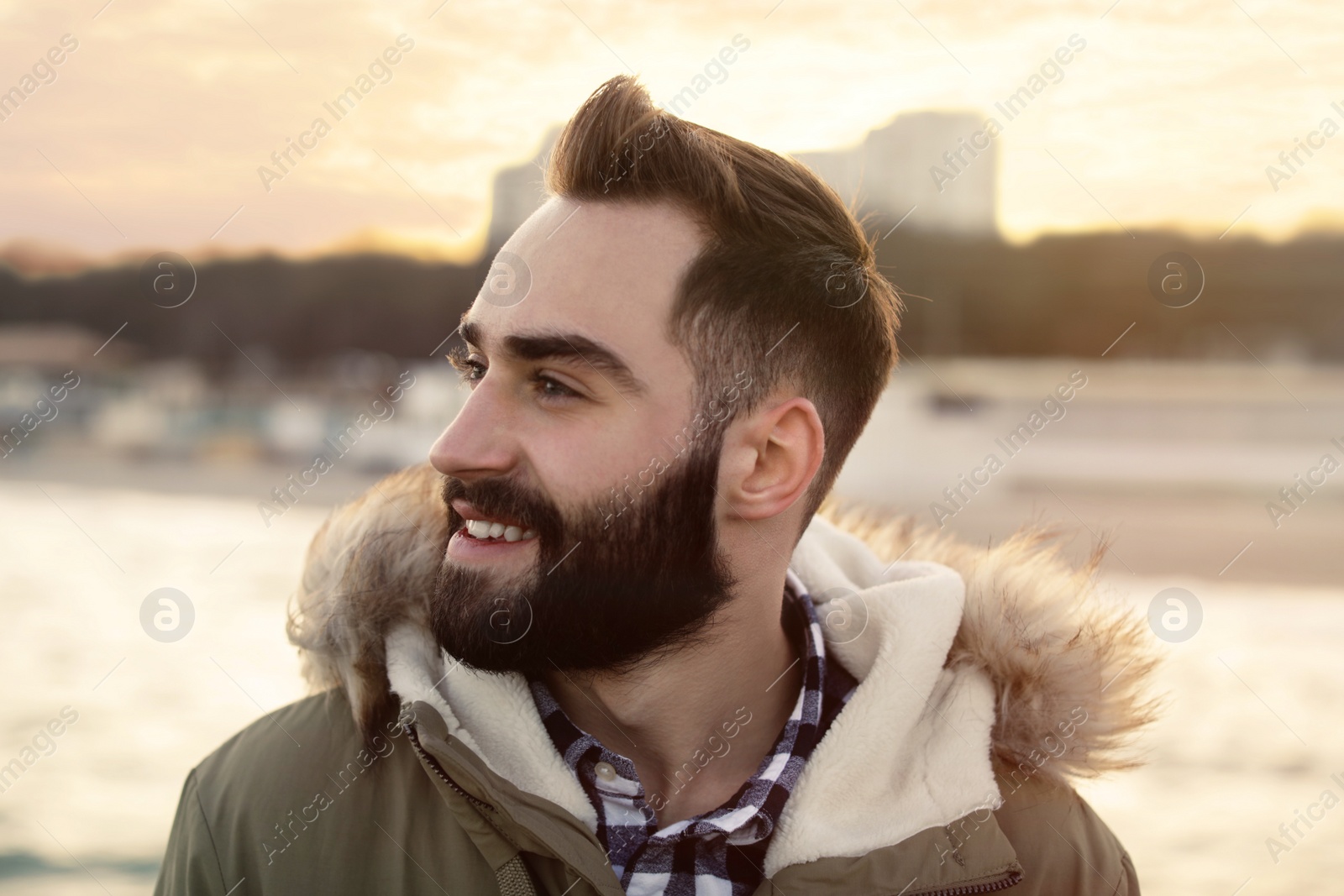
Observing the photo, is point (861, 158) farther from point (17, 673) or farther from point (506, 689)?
point (17, 673)

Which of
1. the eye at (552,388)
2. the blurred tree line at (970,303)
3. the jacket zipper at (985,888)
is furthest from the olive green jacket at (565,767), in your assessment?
the blurred tree line at (970,303)

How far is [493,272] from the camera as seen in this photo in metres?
2.21

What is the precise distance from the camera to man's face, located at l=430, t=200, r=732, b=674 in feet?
6.56

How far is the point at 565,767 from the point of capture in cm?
196

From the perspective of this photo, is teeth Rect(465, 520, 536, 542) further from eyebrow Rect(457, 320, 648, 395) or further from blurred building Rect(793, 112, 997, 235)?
blurred building Rect(793, 112, 997, 235)

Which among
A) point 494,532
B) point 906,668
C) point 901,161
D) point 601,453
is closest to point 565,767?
point 494,532

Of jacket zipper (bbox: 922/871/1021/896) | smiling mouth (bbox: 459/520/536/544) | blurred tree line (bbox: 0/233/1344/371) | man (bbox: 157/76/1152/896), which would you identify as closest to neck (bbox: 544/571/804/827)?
man (bbox: 157/76/1152/896)

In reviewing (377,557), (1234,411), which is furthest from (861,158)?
(1234,411)

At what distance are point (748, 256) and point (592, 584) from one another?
0.75m

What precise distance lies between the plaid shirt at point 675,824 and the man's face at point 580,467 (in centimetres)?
17

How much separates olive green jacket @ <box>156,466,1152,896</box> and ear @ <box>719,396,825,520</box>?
297mm

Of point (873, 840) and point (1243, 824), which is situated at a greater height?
point (873, 840)

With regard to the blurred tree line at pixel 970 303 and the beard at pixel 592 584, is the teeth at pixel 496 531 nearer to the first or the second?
the beard at pixel 592 584

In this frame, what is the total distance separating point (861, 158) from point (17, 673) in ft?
37.6
